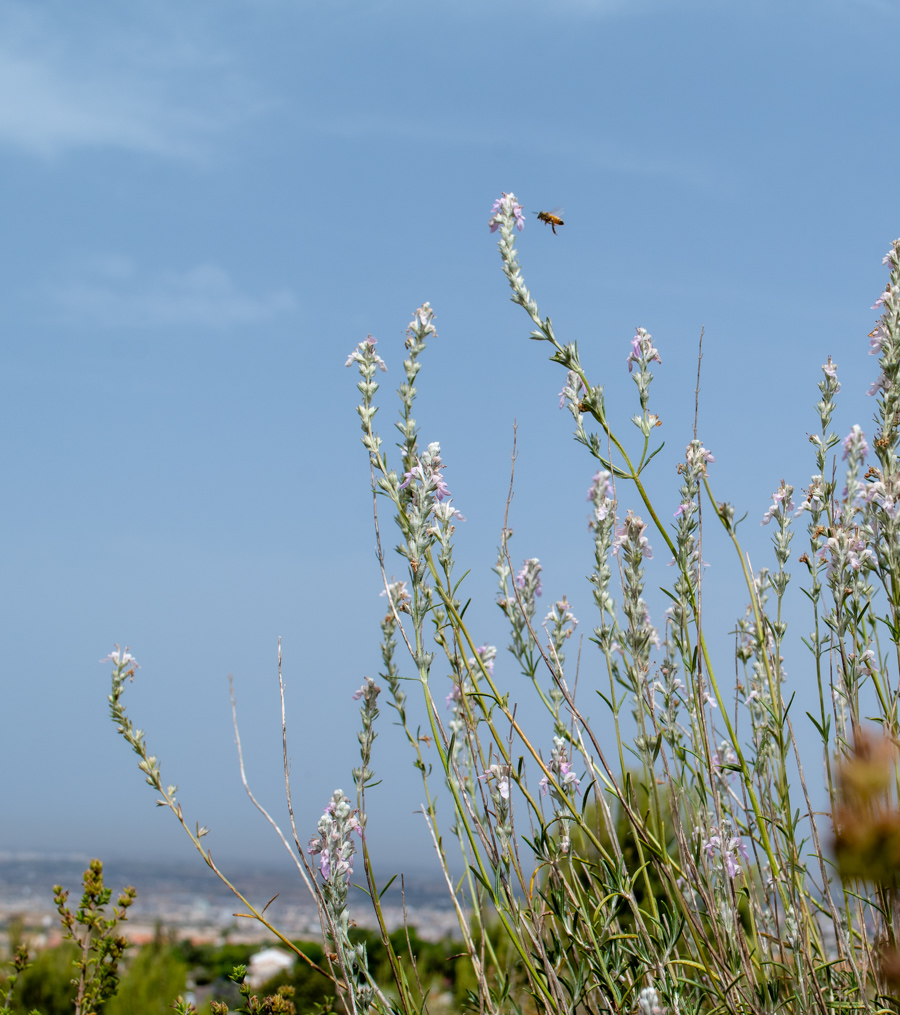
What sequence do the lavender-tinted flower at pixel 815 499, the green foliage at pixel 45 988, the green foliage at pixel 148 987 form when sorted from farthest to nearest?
the green foliage at pixel 45 988, the green foliage at pixel 148 987, the lavender-tinted flower at pixel 815 499

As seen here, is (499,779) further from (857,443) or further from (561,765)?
(857,443)

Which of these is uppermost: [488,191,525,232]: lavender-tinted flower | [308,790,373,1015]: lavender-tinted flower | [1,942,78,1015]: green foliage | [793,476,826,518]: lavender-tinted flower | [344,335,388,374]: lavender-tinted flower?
[488,191,525,232]: lavender-tinted flower

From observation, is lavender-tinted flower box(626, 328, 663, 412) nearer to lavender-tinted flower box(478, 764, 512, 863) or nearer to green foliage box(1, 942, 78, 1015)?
lavender-tinted flower box(478, 764, 512, 863)

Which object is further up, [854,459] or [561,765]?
[854,459]

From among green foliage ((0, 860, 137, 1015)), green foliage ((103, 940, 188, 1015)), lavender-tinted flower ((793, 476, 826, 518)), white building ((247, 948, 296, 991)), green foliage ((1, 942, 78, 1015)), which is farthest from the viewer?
white building ((247, 948, 296, 991))

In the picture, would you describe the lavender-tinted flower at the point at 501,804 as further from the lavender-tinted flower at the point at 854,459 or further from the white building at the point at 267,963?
the white building at the point at 267,963

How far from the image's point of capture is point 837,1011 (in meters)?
2.15

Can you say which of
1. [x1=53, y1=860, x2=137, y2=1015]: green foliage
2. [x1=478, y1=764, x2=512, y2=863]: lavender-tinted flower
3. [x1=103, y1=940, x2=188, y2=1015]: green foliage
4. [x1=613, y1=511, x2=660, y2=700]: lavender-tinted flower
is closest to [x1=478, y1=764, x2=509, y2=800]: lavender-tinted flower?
[x1=478, y1=764, x2=512, y2=863]: lavender-tinted flower

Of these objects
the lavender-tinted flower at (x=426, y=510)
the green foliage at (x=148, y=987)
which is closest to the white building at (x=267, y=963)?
the green foliage at (x=148, y=987)

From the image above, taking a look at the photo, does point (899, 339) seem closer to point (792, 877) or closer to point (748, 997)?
point (792, 877)

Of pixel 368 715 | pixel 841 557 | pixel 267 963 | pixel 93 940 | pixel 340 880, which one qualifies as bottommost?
pixel 267 963

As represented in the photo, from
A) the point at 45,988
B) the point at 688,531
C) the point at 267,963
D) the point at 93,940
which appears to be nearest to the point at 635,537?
the point at 688,531

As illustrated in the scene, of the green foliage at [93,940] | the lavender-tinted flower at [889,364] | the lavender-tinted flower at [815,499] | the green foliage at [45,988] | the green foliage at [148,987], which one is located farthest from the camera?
the green foliage at [45,988]

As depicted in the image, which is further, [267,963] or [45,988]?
[267,963]
